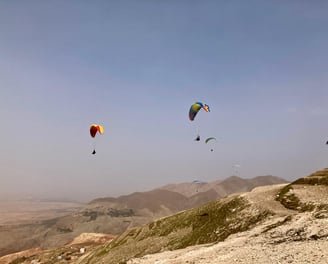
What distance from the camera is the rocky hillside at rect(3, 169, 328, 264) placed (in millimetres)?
34344

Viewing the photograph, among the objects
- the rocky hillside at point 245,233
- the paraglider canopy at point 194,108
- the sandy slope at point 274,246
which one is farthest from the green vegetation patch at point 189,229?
the paraglider canopy at point 194,108

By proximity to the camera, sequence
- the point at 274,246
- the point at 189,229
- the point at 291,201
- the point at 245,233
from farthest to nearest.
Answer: the point at 189,229
the point at 291,201
the point at 245,233
the point at 274,246

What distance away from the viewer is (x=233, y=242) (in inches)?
1628

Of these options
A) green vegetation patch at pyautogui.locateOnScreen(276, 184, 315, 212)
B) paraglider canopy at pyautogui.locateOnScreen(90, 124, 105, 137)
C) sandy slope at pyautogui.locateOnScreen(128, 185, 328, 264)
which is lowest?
sandy slope at pyautogui.locateOnScreen(128, 185, 328, 264)

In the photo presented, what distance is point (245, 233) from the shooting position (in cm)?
4475

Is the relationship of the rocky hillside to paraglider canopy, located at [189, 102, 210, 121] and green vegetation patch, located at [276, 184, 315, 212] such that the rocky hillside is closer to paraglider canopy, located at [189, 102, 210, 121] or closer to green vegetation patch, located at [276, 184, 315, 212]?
green vegetation patch, located at [276, 184, 315, 212]

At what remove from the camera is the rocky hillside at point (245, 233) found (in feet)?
113

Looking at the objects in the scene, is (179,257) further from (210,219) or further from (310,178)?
(310,178)

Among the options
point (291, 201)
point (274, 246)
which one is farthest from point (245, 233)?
point (291, 201)

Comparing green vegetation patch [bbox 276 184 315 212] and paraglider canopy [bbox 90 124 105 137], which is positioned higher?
→ paraglider canopy [bbox 90 124 105 137]

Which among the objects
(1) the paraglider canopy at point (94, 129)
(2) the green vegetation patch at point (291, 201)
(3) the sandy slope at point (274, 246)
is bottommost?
(3) the sandy slope at point (274, 246)

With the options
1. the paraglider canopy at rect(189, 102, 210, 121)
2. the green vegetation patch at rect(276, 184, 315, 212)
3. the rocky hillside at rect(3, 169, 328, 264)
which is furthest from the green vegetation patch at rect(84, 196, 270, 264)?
the paraglider canopy at rect(189, 102, 210, 121)

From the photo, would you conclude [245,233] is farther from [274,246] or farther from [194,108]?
[194,108]

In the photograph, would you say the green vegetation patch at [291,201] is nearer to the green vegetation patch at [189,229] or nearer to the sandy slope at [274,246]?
the sandy slope at [274,246]
